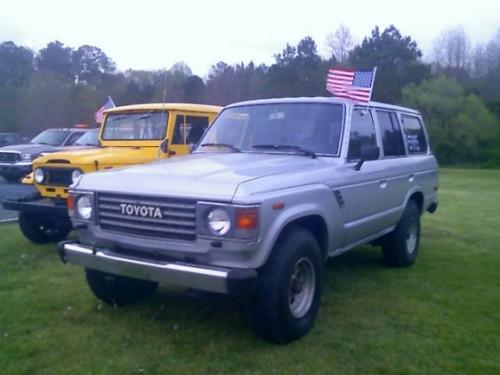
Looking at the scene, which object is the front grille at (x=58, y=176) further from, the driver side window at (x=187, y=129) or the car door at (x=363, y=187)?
the car door at (x=363, y=187)

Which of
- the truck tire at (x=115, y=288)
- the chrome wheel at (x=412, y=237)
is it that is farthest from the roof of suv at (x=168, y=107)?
the chrome wheel at (x=412, y=237)

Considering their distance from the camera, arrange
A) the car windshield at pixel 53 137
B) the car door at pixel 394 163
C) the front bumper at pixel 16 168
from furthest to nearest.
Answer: the car windshield at pixel 53 137 → the front bumper at pixel 16 168 → the car door at pixel 394 163

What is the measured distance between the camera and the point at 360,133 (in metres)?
5.50

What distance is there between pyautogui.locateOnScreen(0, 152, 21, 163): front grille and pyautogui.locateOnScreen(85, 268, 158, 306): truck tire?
11.6 meters

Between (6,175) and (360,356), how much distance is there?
1412cm

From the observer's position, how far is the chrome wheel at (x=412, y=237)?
22.1 feet

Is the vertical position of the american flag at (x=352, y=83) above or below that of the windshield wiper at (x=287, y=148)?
above

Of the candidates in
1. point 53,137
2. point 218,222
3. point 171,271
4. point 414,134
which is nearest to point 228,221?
point 218,222

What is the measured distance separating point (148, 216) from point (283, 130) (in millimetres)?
1860

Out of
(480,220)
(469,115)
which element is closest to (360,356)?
(480,220)

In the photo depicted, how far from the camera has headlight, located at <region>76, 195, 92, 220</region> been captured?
4.41m

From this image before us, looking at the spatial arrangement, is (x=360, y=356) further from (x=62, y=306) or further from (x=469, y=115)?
(x=469, y=115)

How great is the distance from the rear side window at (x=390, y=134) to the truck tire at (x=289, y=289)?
223 centimetres

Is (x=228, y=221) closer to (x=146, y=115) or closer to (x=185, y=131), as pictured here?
(x=185, y=131)
